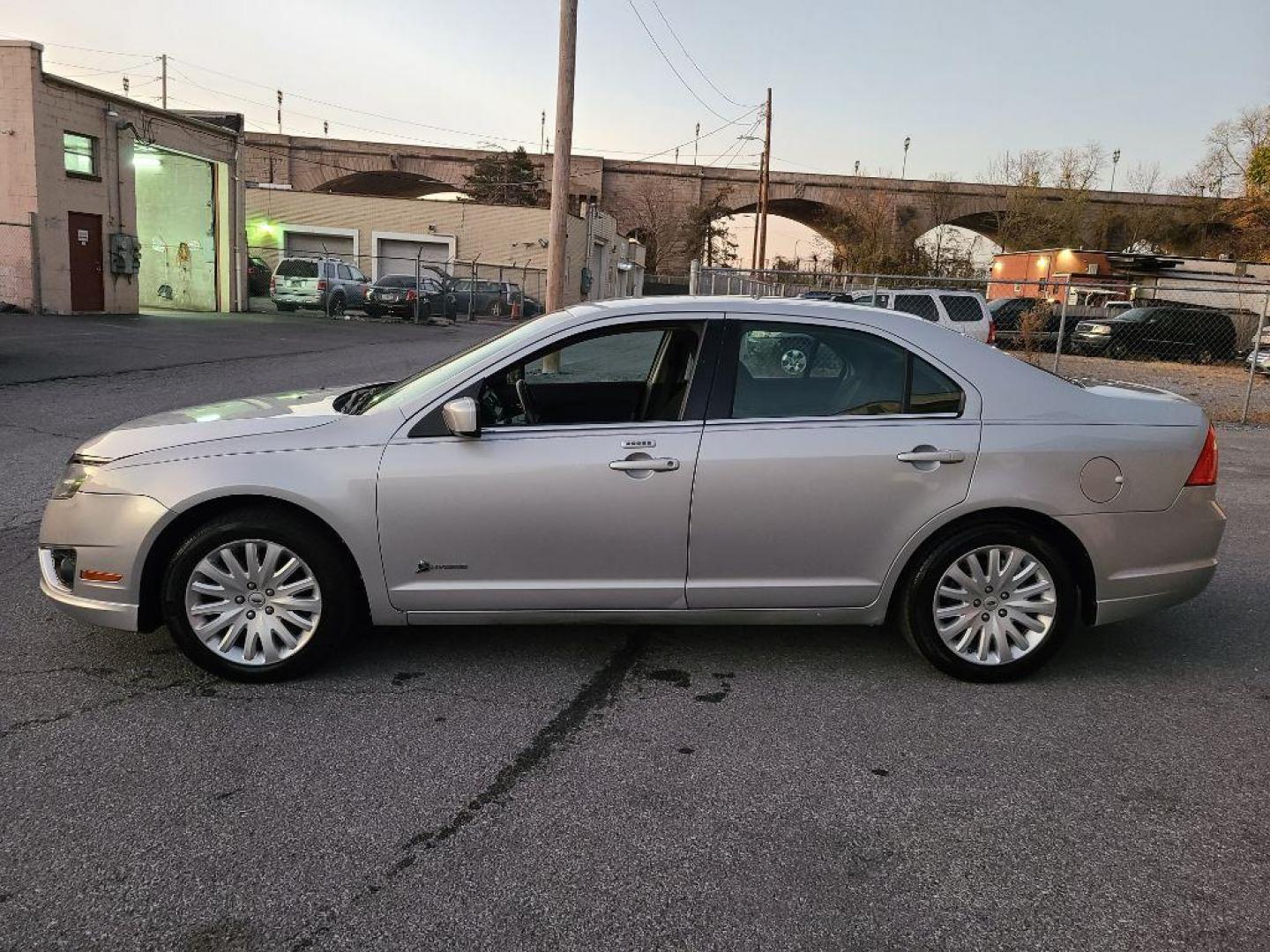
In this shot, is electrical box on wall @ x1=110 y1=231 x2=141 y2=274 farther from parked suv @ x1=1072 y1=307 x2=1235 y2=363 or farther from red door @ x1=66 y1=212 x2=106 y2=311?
parked suv @ x1=1072 y1=307 x2=1235 y2=363

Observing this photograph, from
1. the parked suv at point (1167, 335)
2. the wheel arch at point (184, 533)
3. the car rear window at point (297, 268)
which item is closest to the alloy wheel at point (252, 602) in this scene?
the wheel arch at point (184, 533)

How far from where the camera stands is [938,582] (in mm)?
3961

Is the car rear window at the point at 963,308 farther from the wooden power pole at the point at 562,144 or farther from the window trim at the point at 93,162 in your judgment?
the window trim at the point at 93,162

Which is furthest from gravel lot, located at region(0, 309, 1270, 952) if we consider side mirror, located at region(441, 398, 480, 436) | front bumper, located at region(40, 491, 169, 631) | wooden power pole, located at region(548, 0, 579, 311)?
wooden power pole, located at region(548, 0, 579, 311)

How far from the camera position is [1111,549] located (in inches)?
157

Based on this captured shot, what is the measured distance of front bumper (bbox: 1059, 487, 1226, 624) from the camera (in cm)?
397

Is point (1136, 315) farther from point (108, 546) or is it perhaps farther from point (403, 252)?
point (403, 252)

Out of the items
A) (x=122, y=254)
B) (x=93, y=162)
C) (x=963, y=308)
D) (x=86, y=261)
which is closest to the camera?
(x=963, y=308)

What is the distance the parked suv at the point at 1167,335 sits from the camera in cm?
2506

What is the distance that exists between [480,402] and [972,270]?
53.5 metres

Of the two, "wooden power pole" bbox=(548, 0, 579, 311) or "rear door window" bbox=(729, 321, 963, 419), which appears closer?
"rear door window" bbox=(729, 321, 963, 419)

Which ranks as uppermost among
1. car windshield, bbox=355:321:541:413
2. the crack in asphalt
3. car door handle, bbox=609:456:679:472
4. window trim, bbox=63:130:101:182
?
window trim, bbox=63:130:101:182

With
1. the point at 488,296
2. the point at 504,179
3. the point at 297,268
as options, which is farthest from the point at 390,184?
the point at 297,268

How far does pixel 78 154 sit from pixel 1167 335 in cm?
2760
